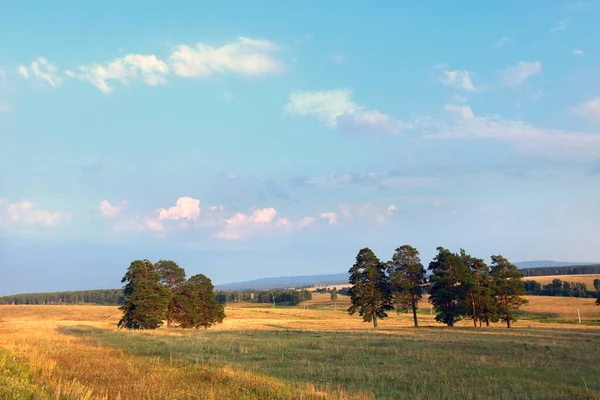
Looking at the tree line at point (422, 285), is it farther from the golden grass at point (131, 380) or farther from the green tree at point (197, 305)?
the golden grass at point (131, 380)

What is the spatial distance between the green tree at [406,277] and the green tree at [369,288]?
4.07 ft

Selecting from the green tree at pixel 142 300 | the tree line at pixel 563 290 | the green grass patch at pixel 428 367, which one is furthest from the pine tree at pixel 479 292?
the tree line at pixel 563 290

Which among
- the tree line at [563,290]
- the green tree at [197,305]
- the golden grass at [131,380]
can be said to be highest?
the golden grass at [131,380]

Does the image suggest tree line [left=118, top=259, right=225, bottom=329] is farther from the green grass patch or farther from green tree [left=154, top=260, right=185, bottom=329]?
the green grass patch

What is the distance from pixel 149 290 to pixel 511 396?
1925 inches

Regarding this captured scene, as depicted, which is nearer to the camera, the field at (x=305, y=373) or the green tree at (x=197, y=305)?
the field at (x=305, y=373)

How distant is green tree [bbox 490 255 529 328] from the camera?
188ft

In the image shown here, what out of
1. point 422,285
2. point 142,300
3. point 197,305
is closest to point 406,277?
point 422,285

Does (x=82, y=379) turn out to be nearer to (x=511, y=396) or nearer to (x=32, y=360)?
(x=32, y=360)

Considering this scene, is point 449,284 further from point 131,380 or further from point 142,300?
point 131,380

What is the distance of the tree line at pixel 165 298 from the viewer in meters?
51.7

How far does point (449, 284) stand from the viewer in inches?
2079

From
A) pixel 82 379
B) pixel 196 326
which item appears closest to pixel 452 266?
pixel 196 326

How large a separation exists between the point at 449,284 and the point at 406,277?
18.8ft
